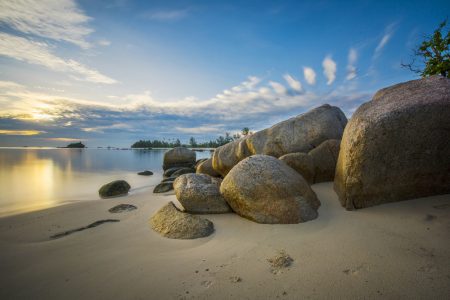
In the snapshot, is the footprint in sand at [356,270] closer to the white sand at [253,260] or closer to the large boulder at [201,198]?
the white sand at [253,260]

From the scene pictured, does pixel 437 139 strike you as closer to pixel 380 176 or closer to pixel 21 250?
pixel 380 176

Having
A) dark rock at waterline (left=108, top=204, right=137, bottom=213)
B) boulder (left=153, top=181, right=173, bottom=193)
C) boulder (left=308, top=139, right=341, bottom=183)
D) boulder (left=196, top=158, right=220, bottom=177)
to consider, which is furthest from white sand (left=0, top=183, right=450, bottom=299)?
boulder (left=196, top=158, right=220, bottom=177)

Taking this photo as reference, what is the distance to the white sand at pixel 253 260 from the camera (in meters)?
2.40

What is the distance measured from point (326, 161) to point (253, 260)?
478 centimetres

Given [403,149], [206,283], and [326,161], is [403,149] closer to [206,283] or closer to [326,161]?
[326,161]

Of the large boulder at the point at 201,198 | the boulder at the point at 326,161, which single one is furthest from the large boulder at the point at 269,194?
the boulder at the point at 326,161

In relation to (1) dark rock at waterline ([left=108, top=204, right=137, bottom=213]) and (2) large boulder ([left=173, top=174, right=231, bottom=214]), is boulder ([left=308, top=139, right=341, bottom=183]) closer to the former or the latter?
(2) large boulder ([left=173, top=174, right=231, bottom=214])

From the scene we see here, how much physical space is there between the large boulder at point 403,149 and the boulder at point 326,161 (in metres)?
2.45

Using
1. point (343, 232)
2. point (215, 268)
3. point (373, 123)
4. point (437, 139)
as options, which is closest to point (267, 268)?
point (215, 268)

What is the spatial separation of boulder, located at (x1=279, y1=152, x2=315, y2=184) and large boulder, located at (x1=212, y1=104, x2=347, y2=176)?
1798mm

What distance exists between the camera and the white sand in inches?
94.3

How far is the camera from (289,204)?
4332mm

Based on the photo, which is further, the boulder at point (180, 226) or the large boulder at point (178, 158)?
the large boulder at point (178, 158)

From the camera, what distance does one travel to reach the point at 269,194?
446 cm
